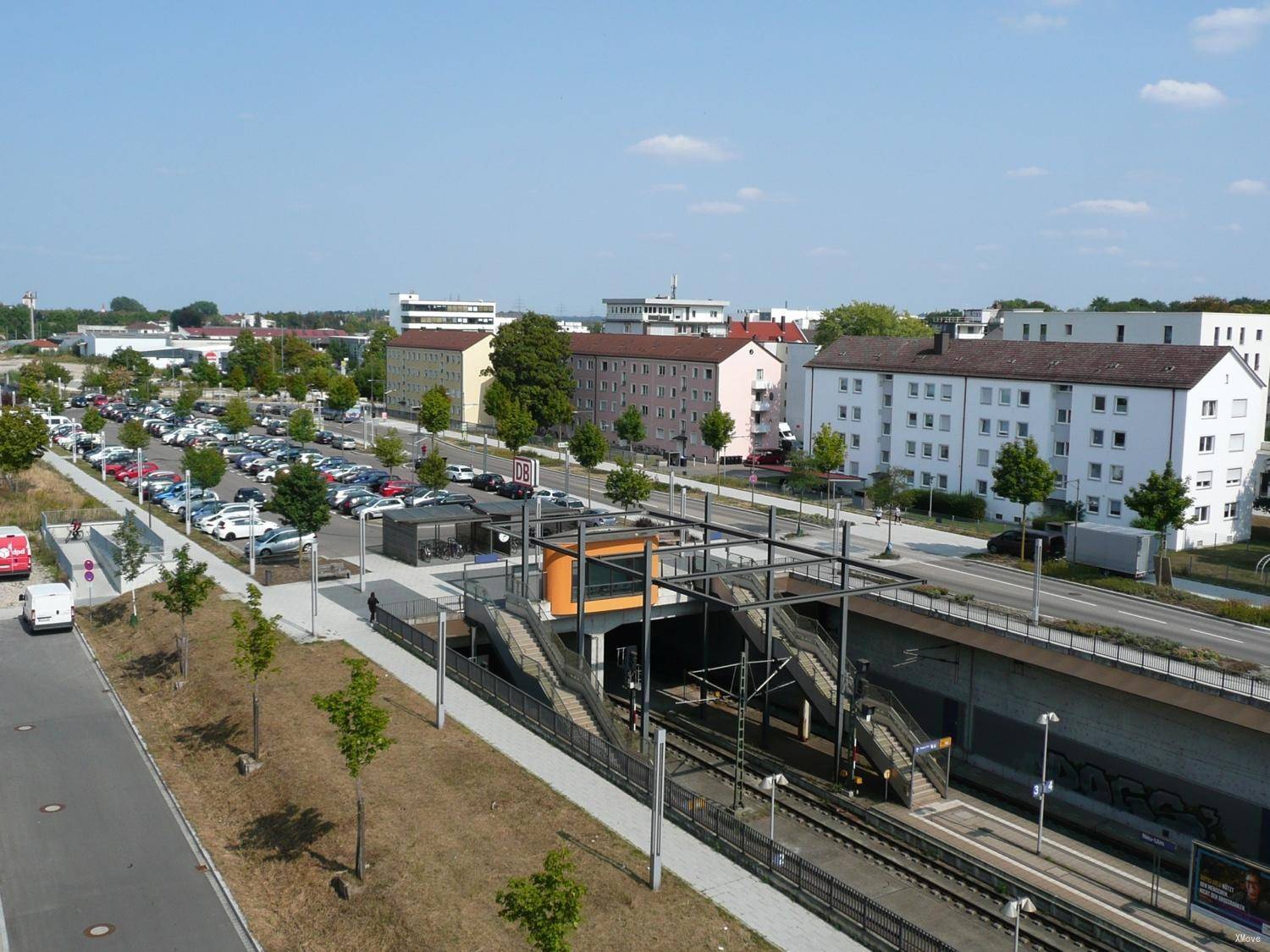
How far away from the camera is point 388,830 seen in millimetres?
21109

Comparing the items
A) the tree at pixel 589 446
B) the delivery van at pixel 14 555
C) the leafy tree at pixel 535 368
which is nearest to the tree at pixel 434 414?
the leafy tree at pixel 535 368

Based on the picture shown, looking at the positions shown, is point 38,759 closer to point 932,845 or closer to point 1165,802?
point 932,845

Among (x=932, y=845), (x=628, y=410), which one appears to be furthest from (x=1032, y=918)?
(x=628, y=410)

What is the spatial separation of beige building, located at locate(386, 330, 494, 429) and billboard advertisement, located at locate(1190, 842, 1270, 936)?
74142 millimetres

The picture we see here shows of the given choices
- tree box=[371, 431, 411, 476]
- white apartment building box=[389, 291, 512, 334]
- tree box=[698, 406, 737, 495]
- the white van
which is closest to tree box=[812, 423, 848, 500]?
tree box=[698, 406, 737, 495]

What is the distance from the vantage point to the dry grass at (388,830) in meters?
18.0

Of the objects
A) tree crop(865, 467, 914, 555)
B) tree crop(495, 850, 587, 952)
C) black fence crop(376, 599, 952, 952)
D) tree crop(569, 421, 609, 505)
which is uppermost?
tree crop(569, 421, 609, 505)

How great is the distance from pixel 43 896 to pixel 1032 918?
17.6m

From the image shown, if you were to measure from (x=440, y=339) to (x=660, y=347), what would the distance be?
85.9 ft

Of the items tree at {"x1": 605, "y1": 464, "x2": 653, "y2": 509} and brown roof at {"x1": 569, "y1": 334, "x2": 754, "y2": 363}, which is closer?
tree at {"x1": 605, "y1": 464, "x2": 653, "y2": 509}

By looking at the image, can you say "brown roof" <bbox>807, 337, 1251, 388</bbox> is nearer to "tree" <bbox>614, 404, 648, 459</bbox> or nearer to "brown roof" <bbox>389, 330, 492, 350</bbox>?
"tree" <bbox>614, 404, 648, 459</bbox>

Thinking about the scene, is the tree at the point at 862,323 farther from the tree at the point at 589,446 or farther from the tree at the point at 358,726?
the tree at the point at 358,726

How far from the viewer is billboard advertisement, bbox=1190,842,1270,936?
20094 millimetres

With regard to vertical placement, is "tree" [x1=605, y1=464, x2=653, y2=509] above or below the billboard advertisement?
above
